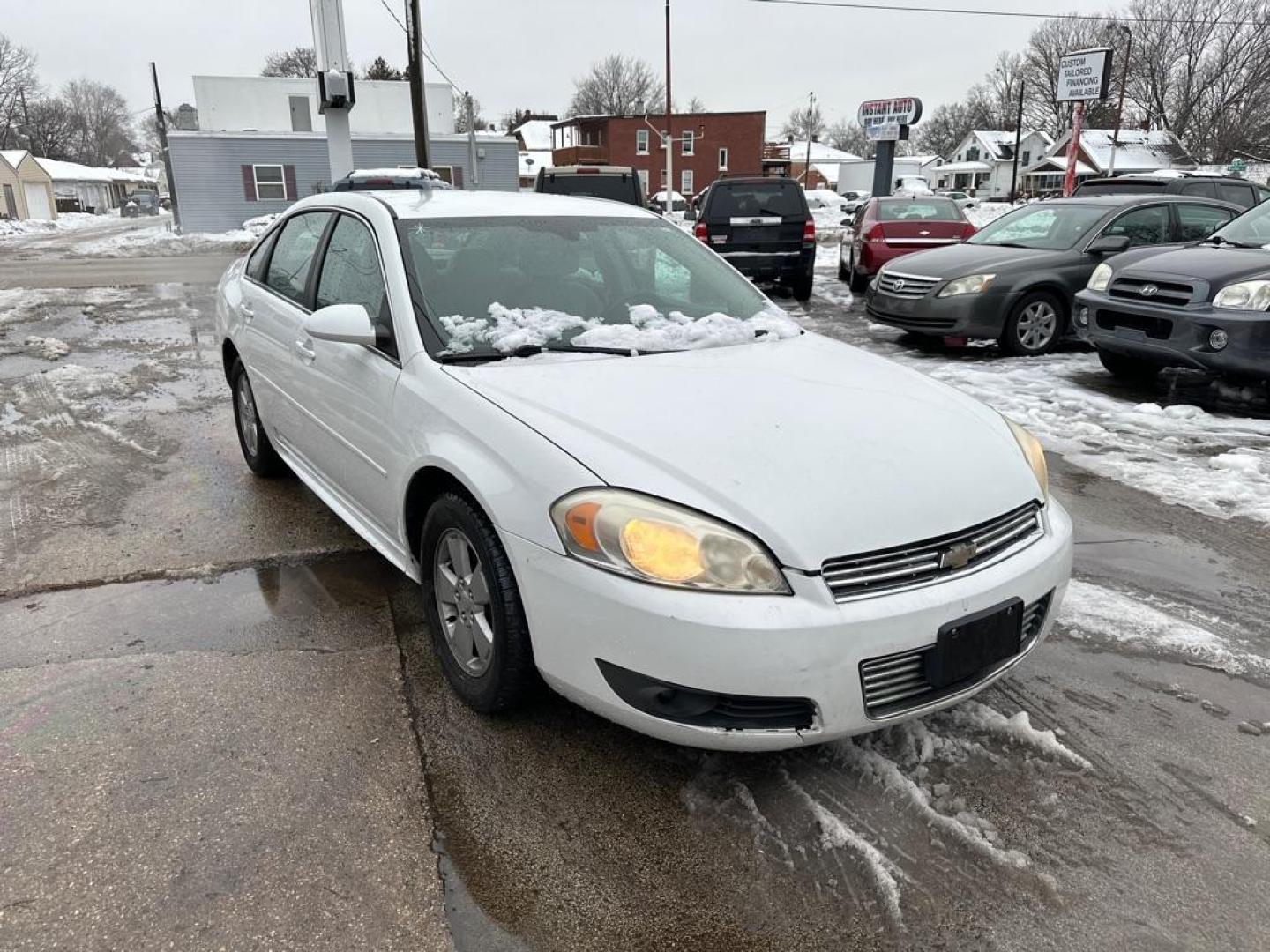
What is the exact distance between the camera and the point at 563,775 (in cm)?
250

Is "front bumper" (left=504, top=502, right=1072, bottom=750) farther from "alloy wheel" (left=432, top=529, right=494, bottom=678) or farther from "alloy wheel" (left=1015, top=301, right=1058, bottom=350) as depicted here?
"alloy wheel" (left=1015, top=301, right=1058, bottom=350)

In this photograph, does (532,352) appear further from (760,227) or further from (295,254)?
(760,227)

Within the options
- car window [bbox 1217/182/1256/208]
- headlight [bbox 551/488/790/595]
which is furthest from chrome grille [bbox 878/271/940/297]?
headlight [bbox 551/488/790/595]

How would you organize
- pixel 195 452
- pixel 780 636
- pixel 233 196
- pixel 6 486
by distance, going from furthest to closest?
pixel 233 196
pixel 195 452
pixel 6 486
pixel 780 636

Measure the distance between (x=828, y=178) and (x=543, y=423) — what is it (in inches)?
3335

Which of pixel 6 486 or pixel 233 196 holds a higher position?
pixel 233 196

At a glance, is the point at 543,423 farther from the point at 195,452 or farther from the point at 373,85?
the point at 373,85

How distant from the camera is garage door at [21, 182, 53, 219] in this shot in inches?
2238

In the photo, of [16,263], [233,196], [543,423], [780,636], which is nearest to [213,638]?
[543,423]

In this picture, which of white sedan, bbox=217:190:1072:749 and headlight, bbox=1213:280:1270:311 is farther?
headlight, bbox=1213:280:1270:311

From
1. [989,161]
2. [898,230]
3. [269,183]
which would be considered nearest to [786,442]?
[898,230]

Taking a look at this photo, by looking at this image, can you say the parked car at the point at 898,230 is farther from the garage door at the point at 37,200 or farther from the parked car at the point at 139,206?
the parked car at the point at 139,206

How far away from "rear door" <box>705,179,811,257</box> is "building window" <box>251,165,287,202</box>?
24.3 meters

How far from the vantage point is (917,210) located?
46.8 feet
